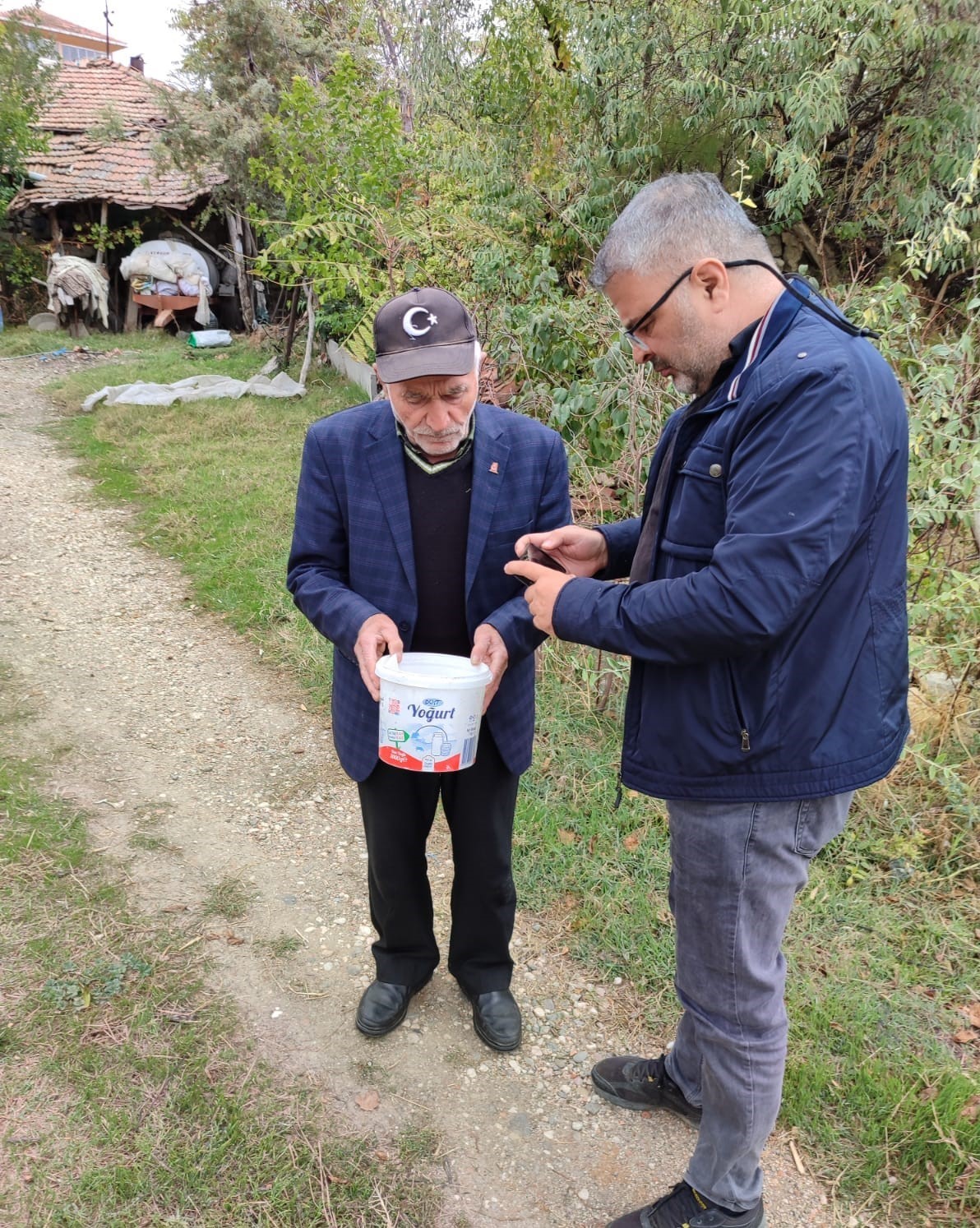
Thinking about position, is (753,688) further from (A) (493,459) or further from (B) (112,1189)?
(B) (112,1189)

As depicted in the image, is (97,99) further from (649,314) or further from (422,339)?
(649,314)

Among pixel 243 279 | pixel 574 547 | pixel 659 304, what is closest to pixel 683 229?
pixel 659 304

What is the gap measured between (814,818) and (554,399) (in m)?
3.08

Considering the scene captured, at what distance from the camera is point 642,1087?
7.64ft

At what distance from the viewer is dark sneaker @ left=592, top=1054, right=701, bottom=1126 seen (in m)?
2.30

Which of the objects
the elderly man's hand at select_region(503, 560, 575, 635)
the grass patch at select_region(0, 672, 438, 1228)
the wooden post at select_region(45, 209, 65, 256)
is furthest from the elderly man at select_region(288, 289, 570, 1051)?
the wooden post at select_region(45, 209, 65, 256)

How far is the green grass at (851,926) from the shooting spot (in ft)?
7.10

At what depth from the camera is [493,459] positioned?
2045 millimetres

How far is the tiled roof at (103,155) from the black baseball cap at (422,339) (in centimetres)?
1562

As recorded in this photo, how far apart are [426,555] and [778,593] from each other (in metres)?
0.96

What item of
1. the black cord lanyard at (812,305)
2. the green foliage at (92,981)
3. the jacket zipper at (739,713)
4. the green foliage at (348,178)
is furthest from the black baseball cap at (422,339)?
the green foliage at (348,178)

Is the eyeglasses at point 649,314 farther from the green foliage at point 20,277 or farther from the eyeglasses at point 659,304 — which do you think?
the green foliage at point 20,277

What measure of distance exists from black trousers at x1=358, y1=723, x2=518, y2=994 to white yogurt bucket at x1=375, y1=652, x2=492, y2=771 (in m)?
0.32

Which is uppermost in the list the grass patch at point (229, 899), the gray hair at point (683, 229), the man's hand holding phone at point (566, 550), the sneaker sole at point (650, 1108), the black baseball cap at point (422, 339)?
the gray hair at point (683, 229)
